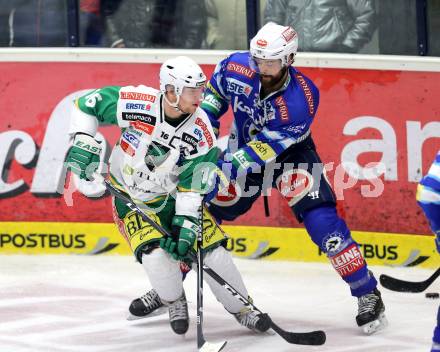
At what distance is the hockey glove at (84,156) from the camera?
5.81 meters

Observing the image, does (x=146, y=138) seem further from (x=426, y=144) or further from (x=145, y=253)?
(x=426, y=144)

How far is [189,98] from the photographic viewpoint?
5.67 meters

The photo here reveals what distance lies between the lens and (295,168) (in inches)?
246

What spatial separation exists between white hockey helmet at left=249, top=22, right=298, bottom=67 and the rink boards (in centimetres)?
162

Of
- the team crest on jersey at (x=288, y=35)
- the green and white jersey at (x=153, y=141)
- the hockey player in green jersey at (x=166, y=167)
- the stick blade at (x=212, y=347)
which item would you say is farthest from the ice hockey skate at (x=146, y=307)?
the team crest on jersey at (x=288, y=35)

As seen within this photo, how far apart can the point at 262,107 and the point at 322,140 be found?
4.05 feet

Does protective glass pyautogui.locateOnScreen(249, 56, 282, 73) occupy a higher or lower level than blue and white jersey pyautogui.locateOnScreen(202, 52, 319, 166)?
higher

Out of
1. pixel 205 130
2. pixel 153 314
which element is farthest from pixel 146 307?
pixel 205 130

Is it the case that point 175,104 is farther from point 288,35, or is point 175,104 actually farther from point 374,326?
point 374,326

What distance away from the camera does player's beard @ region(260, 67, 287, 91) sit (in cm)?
614

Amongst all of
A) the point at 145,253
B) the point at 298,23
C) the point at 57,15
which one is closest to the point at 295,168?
the point at 145,253

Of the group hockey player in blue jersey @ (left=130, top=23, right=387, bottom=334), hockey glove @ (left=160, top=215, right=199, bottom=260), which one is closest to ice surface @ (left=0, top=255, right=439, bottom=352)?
hockey player in blue jersey @ (left=130, top=23, right=387, bottom=334)

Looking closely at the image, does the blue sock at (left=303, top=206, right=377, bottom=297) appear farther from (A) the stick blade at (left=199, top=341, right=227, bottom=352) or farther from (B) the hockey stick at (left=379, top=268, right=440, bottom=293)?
(A) the stick blade at (left=199, top=341, right=227, bottom=352)

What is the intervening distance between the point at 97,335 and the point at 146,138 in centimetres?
97
